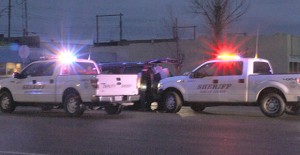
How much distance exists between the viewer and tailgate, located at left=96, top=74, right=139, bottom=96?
15520mm

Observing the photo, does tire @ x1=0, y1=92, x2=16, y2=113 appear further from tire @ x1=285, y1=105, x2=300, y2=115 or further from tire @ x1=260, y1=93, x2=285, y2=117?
tire @ x1=285, y1=105, x2=300, y2=115

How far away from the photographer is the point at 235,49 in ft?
128

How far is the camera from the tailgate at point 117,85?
1552 cm

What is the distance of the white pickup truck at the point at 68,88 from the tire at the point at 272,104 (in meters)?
3.95

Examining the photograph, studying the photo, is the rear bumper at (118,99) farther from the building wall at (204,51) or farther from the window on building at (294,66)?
the window on building at (294,66)

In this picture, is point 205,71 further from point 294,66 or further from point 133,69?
point 294,66

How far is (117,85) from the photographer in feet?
52.5

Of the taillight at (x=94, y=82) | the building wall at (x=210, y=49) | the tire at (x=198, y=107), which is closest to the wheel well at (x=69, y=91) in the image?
the taillight at (x=94, y=82)

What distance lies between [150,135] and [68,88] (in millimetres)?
5452

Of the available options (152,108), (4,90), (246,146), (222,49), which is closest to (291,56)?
(222,49)

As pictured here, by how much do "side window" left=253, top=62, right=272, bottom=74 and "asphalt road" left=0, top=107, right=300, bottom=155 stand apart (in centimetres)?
144

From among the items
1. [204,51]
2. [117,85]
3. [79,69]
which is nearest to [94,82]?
[117,85]

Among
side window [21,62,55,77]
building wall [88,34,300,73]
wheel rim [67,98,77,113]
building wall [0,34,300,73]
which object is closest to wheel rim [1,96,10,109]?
side window [21,62,55,77]

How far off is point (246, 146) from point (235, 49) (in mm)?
29973
